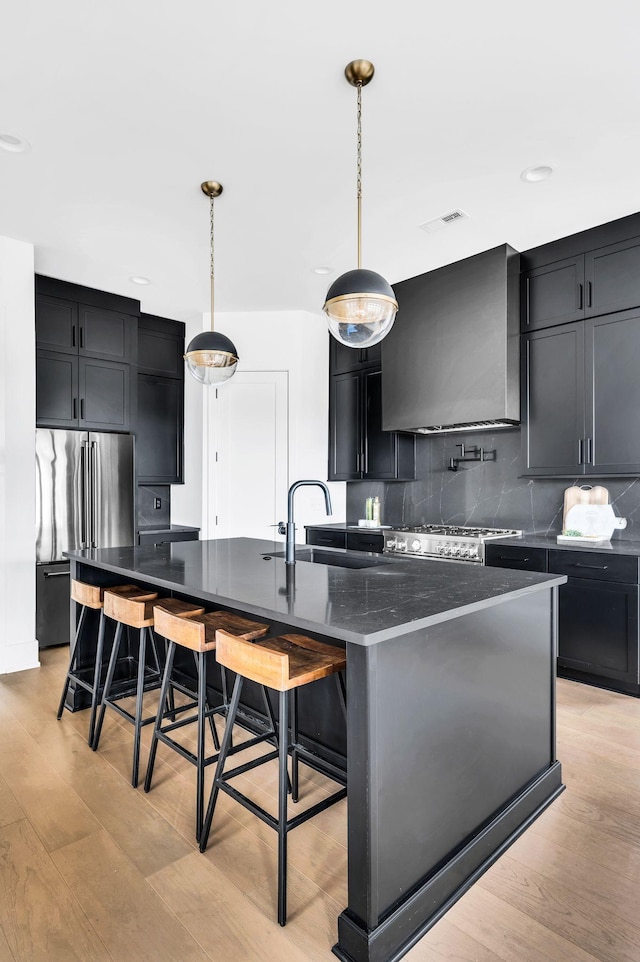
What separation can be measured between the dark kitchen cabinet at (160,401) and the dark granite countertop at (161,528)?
47 cm

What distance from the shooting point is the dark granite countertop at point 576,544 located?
3.13 meters

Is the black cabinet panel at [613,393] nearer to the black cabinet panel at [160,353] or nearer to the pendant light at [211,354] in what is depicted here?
the pendant light at [211,354]

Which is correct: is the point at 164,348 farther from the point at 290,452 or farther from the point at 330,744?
the point at 330,744

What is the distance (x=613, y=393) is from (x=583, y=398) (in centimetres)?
19

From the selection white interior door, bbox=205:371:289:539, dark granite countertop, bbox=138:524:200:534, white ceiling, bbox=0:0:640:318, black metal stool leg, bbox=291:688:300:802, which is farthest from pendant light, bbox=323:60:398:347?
dark granite countertop, bbox=138:524:200:534

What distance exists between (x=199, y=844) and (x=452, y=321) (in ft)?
11.9

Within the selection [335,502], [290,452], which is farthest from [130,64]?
[335,502]

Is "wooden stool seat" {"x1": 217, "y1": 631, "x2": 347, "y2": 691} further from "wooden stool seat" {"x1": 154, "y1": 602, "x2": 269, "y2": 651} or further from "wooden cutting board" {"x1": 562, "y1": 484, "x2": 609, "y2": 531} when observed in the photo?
"wooden cutting board" {"x1": 562, "y1": 484, "x2": 609, "y2": 531}

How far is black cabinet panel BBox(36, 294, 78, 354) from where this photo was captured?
14.0 feet

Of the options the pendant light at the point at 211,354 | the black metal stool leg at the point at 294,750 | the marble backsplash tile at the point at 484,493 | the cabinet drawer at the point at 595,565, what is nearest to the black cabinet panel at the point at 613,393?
the marble backsplash tile at the point at 484,493

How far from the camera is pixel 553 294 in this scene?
370cm

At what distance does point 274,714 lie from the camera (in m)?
2.49

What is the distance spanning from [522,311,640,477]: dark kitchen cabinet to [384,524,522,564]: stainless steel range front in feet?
1.92

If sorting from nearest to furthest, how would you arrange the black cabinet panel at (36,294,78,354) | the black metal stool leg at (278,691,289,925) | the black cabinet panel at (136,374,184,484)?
the black metal stool leg at (278,691,289,925) → the black cabinet panel at (36,294,78,354) → the black cabinet panel at (136,374,184,484)
